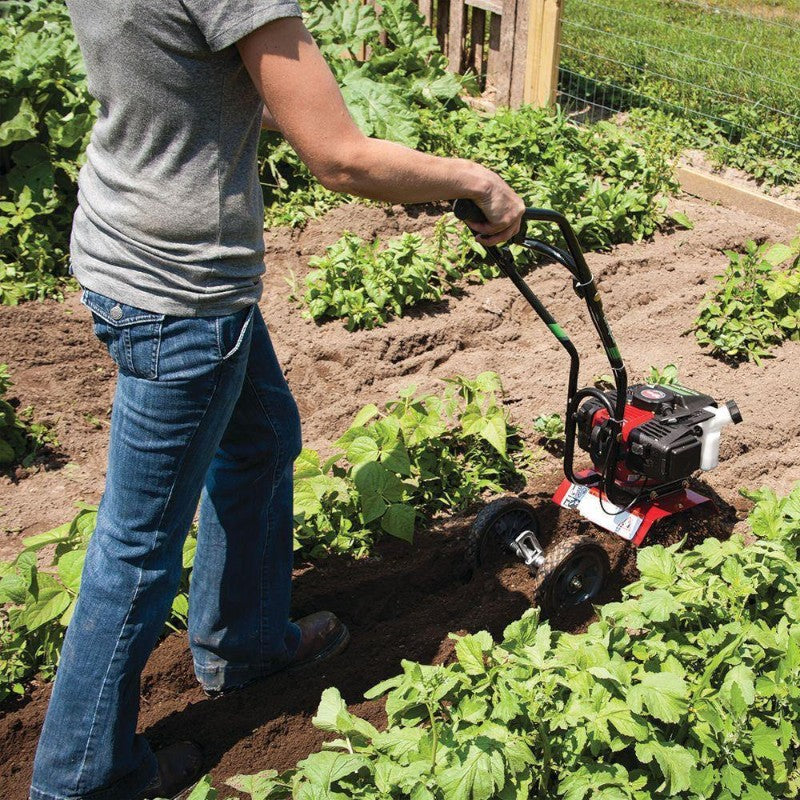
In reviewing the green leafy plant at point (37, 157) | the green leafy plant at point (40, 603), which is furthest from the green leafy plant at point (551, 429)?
the green leafy plant at point (37, 157)

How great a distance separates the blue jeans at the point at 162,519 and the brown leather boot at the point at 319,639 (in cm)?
25

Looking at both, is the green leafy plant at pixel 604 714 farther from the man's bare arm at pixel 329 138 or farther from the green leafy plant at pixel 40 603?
the man's bare arm at pixel 329 138

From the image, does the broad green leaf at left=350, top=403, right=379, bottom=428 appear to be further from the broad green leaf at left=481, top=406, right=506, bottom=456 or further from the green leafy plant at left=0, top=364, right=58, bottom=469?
the green leafy plant at left=0, top=364, right=58, bottom=469

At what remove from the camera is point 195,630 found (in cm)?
278

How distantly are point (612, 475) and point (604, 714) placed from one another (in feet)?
3.80

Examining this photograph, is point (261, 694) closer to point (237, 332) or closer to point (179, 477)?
point (179, 477)

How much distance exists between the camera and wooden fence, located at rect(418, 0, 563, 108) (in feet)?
20.6

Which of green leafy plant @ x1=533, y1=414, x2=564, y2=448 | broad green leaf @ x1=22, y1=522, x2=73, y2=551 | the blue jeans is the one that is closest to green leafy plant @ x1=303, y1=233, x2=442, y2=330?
green leafy plant @ x1=533, y1=414, x2=564, y2=448

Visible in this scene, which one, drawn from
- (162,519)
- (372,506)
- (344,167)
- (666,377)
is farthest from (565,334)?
(162,519)

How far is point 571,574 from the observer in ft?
10.5

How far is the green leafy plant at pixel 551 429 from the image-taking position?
392cm

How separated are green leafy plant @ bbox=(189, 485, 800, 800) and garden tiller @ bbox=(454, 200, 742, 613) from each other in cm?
57

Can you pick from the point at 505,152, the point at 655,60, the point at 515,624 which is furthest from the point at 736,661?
the point at 655,60

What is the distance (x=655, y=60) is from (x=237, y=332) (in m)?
5.97
